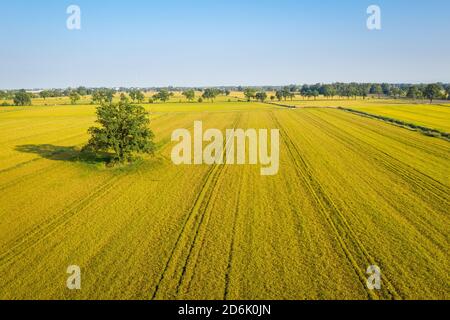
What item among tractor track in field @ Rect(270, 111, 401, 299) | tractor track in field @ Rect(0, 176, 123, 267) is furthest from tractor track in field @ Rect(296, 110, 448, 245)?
tractor track in field @ Rect(0, 176, 123, 267)

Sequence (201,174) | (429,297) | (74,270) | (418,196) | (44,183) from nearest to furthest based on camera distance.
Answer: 1. (429,297)
2. (74,270)
3. (418,196)
4. (44,183)
5. (201,174)

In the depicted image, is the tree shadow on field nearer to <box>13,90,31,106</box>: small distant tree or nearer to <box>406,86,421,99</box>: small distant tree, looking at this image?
<box>13,90,31,106</box>: small distant tree

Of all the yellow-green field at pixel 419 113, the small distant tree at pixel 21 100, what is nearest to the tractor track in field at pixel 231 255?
the yellow-green field at pixel 419 113

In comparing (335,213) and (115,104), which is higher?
(115,104)

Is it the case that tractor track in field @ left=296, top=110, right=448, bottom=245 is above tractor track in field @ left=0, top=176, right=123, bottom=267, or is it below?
above

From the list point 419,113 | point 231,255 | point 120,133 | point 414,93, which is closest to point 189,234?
point 231,255

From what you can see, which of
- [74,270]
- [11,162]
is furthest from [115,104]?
[74,270]
